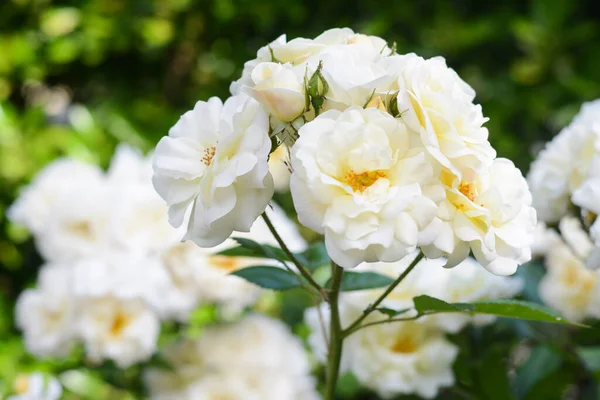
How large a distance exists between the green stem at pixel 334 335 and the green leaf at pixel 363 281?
0.26 ft

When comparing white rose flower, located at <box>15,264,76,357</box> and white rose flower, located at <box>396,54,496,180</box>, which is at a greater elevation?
white rose flower, located at <box>396,54,496,180</box>

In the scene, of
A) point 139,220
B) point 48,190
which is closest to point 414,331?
point 139,220

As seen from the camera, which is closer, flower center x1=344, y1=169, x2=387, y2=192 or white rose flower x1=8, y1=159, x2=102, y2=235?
flower center x1=344, y1=169, x2=387, y2=192

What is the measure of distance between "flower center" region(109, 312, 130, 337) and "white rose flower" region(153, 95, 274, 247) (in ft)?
1.58

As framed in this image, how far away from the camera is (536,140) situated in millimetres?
1658

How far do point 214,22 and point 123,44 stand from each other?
0.26 m

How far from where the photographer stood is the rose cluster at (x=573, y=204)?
628 mm

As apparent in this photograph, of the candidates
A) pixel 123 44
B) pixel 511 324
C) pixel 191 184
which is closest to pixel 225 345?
pixel 511 324

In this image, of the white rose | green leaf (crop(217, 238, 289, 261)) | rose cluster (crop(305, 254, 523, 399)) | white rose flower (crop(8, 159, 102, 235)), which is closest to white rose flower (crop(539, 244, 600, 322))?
rose cluster (crop(305, 254, 523, 399))

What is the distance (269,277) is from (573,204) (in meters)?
0.32

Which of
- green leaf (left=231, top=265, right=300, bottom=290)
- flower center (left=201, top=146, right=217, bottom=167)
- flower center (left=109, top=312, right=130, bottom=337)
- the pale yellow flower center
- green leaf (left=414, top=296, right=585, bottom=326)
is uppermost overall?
flower center (left=201, top=146, right=217, bottom=167)

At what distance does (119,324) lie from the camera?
94cm

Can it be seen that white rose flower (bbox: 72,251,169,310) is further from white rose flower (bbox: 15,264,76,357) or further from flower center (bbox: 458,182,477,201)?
flower center (bbox: 458,182,477,201)

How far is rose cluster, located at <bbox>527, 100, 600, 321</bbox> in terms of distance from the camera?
63 centimetres
